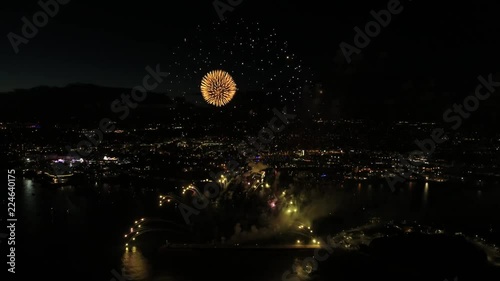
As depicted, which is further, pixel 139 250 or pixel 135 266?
pixel 139 250

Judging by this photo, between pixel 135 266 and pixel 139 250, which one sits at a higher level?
pixel 139 250

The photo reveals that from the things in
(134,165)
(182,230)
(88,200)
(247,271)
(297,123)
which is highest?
(297,123)

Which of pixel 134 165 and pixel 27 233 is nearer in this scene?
pixel 27 233

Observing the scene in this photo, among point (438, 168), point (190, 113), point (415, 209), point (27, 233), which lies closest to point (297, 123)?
point (190, 113)

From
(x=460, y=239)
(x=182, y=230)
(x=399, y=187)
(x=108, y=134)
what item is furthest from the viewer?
(x=108, y=134)

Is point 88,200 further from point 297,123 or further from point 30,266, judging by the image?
point 297,123

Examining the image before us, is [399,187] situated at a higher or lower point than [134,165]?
lower

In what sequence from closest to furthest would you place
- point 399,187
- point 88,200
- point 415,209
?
point 88,200 → point 415,209 → point 399,187

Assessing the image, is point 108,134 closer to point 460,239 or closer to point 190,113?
point 190,113
